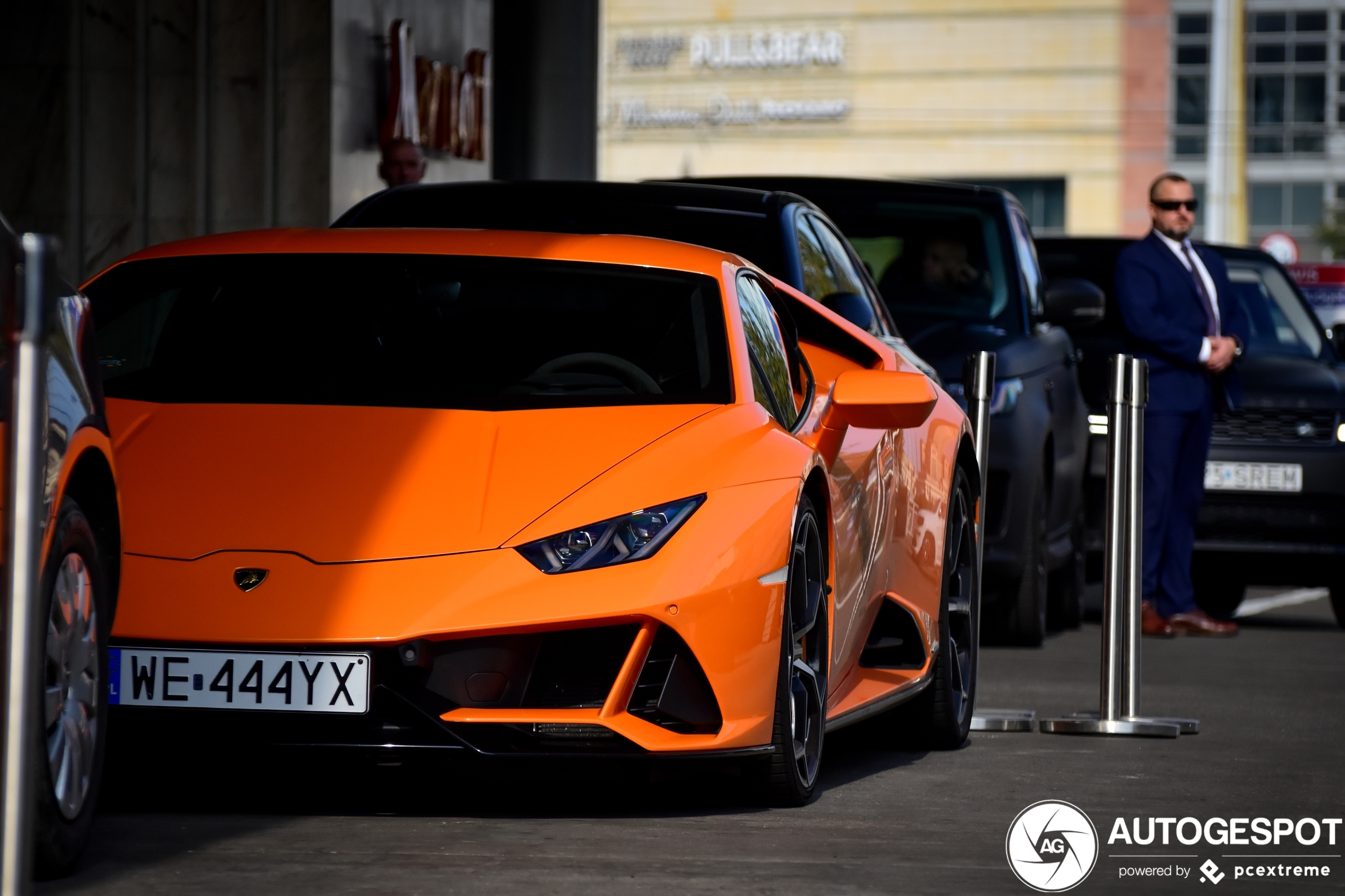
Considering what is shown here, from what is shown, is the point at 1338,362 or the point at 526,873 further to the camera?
the point at 1338,362

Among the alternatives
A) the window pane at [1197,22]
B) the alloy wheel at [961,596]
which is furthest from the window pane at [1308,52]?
the alloy wheel at [961,596]

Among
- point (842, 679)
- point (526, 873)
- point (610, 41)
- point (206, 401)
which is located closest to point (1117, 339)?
point (842, 679)

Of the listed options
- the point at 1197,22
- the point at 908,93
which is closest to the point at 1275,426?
the point at 1197,22

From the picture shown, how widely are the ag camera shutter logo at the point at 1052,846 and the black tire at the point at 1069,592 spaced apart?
6600 millimetres

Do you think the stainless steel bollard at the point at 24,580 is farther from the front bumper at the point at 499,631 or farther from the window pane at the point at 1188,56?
the window pane at the point at 1188,56

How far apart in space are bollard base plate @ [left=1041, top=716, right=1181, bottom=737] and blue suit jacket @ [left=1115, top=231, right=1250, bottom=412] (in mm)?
4266

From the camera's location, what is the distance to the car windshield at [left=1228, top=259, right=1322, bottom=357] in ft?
45.4

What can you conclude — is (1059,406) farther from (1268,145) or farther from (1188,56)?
(1268,145)

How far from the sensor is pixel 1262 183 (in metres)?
74.4

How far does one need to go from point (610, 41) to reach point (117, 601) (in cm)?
7646

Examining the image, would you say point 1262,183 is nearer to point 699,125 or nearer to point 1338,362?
point 699,125

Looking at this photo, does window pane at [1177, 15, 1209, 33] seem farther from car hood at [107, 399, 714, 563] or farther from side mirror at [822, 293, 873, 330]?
car hood at [107, 399, 714, 563]

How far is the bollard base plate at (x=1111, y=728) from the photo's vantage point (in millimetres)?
A: 7750

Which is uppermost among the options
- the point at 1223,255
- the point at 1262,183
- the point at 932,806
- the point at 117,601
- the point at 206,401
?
the point at 1262,183
